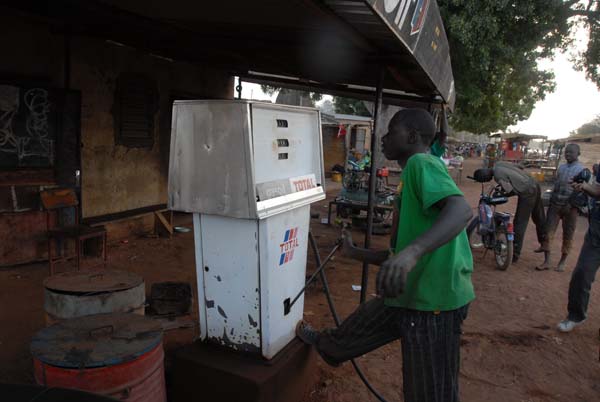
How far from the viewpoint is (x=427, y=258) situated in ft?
6.61

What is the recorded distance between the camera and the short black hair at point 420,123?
2236 mm

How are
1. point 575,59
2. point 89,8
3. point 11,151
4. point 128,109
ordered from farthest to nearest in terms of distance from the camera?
point 575,59 < point 128,109 < point 11,151 < point 89,8

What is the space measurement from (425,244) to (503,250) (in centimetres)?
576

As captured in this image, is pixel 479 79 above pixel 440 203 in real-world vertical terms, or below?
above

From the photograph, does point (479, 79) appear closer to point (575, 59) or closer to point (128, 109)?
point (575, 59)

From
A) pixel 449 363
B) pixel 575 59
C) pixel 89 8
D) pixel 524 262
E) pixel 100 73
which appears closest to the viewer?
pixel 449 363

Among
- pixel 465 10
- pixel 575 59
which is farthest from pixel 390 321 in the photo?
pixel 575 59

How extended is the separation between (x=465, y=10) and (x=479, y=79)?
2.73 metres

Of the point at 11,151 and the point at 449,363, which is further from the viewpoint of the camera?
the point at 11,151

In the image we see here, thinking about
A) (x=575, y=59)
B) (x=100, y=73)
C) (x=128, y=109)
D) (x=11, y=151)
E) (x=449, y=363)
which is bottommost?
(x=449, y=363)

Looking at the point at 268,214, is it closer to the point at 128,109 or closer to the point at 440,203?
the point at 440,203

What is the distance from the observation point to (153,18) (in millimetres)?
4266

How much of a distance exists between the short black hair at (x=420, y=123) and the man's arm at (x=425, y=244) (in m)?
0.49

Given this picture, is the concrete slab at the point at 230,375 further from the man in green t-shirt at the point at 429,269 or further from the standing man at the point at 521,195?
the standing man at the point at 521,195
